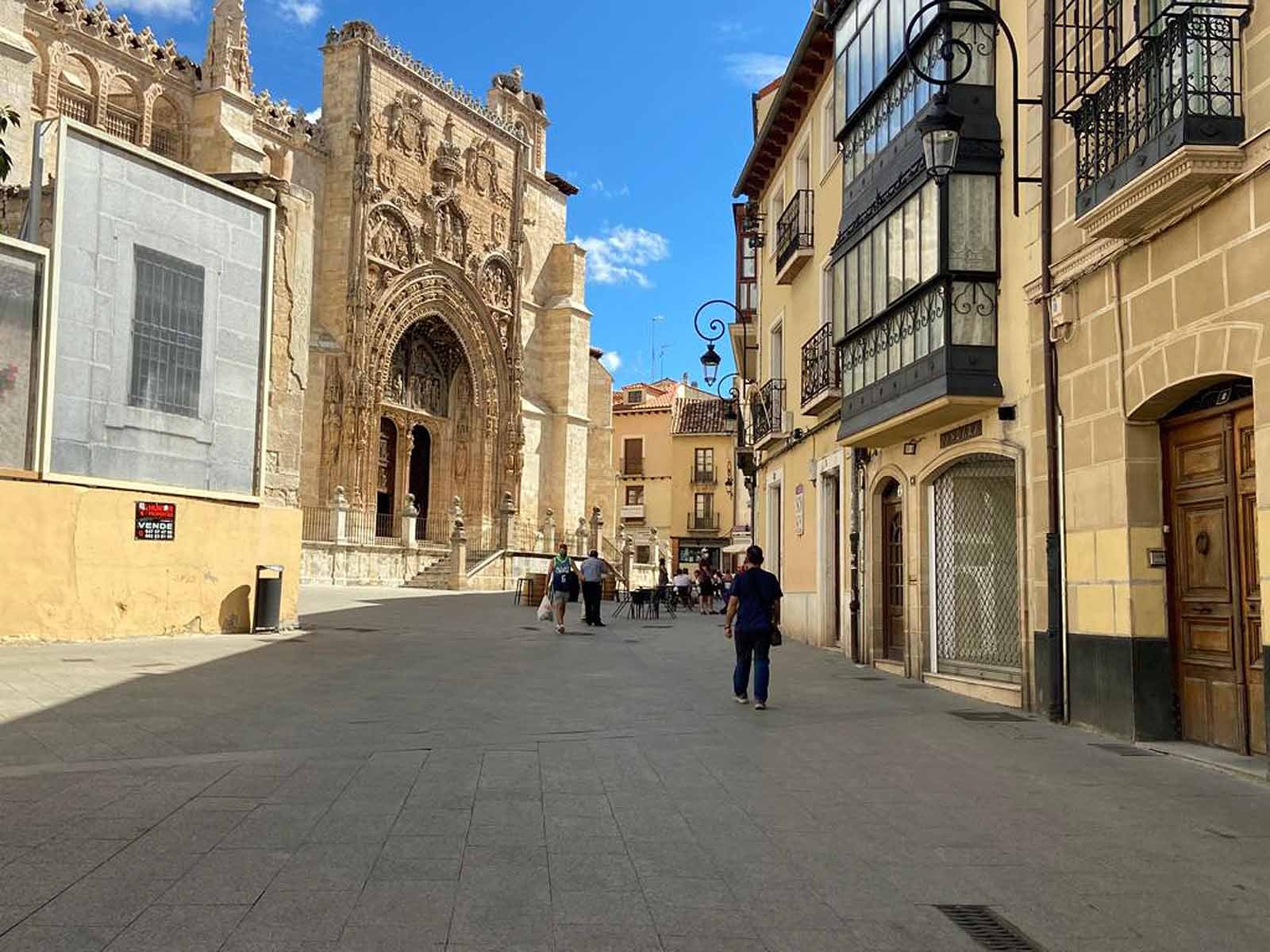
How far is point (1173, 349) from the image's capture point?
830 cm

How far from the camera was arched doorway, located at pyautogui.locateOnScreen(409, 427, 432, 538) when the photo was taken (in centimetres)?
4344

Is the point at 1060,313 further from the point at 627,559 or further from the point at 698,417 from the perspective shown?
the point at 698,417

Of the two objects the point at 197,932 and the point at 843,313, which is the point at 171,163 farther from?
the point at 197,932

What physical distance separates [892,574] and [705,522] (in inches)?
1813

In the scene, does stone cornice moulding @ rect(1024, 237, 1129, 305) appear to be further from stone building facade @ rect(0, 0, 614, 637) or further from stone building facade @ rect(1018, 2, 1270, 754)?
stone building facade @ rect(0, 0, 614, 637)

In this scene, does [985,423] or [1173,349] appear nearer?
[1173,349]

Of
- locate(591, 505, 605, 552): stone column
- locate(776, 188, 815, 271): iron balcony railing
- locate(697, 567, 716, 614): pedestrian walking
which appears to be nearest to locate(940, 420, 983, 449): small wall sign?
locate(776, 188, 815, 271): iron balcony railing

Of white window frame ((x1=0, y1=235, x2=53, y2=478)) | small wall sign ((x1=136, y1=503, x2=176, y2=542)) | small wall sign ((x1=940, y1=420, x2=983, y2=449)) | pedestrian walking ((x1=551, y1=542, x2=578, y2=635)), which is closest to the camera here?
small wall sign ((x1=940, y1=420, x2=983, y2=449))

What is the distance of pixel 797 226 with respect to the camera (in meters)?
20.2

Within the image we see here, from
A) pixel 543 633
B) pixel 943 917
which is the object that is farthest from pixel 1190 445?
pixel 543 633

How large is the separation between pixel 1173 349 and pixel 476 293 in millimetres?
37300

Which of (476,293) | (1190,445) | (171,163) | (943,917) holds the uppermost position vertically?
(476,293)

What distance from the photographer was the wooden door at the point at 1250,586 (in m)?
7.87

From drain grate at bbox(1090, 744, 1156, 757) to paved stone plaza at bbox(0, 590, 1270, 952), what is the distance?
25 centimetres
